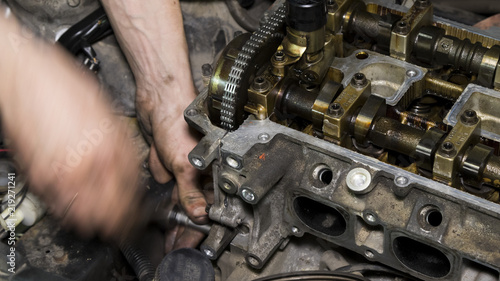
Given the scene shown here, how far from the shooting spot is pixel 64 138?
3.49 m

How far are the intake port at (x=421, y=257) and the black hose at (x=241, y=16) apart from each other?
181 cm

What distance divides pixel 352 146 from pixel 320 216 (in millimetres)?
255

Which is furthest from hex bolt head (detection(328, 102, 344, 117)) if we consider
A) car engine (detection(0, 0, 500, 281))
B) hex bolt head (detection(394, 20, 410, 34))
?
hex bolt head (detection(394, 20, 410, 34))

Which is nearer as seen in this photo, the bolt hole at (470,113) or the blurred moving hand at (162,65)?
the bolt hole at (470,113)

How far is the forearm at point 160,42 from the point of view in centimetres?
346

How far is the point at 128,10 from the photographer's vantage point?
346 cm

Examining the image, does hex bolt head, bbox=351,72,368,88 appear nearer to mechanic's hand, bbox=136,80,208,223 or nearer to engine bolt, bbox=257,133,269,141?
engine bolt, bbox=257,133,269,141

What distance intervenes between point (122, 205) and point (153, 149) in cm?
36

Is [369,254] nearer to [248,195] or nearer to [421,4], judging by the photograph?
[248,195]

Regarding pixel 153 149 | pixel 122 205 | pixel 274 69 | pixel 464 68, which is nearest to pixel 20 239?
pixel 122 205

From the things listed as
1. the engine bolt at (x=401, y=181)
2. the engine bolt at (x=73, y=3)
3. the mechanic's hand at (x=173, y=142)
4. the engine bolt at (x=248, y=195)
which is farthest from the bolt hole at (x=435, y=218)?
the engine bolt at (x=73, y=3)

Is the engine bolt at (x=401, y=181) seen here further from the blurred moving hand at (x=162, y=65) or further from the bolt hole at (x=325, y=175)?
the blurred moving hand at (x=162, y=65)

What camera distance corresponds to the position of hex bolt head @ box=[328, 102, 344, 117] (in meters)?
2.49

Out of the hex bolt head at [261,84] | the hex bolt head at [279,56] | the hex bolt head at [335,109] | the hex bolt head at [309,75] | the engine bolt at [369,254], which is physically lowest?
the engine bolt at [369,254]
